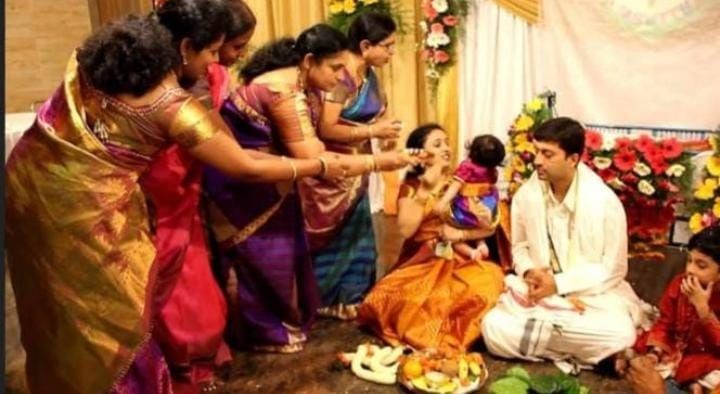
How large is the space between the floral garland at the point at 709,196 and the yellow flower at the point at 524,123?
83cm

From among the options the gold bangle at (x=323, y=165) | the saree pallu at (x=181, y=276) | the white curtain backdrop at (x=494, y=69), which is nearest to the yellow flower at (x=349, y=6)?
the white curtain backdrop at (x=494, y=69)

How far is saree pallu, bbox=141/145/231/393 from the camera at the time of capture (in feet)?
6.46

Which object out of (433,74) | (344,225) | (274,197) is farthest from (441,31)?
(274,197)

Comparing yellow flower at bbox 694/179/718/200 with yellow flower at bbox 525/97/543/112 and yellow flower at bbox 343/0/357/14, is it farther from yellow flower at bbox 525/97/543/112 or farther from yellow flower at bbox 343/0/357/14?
yellow flower at bbox 343/0/357/14

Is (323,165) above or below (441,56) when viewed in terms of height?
below

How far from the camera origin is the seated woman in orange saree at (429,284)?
101 inches

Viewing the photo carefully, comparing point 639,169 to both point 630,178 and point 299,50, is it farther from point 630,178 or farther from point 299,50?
point 299,50

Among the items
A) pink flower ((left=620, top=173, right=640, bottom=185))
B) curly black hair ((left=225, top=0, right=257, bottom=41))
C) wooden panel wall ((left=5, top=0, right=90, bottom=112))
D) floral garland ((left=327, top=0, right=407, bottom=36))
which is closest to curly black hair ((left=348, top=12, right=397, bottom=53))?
curly black hair ((left=225, top=0, right=257, bottom=41))

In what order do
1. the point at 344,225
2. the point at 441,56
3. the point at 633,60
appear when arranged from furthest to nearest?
the point at 441,56 < the point at 633,60 < the point at 344,225

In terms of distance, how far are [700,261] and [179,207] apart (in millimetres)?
1482

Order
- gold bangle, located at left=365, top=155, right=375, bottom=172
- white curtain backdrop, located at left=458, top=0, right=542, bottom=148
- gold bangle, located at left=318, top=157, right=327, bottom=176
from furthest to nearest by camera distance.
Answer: white curtain backdrop, located at left=458, top=0, right=542, bottom=148 < gold bangle, located at left=365, top=155, right=375, bottom=172 < gold bangle, located at left=318, top=157, right=327, bottom=176

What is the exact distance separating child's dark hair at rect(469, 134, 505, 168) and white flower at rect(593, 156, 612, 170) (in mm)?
1022

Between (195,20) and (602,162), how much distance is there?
91.7 inches

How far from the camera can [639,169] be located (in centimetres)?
Answer: 342
